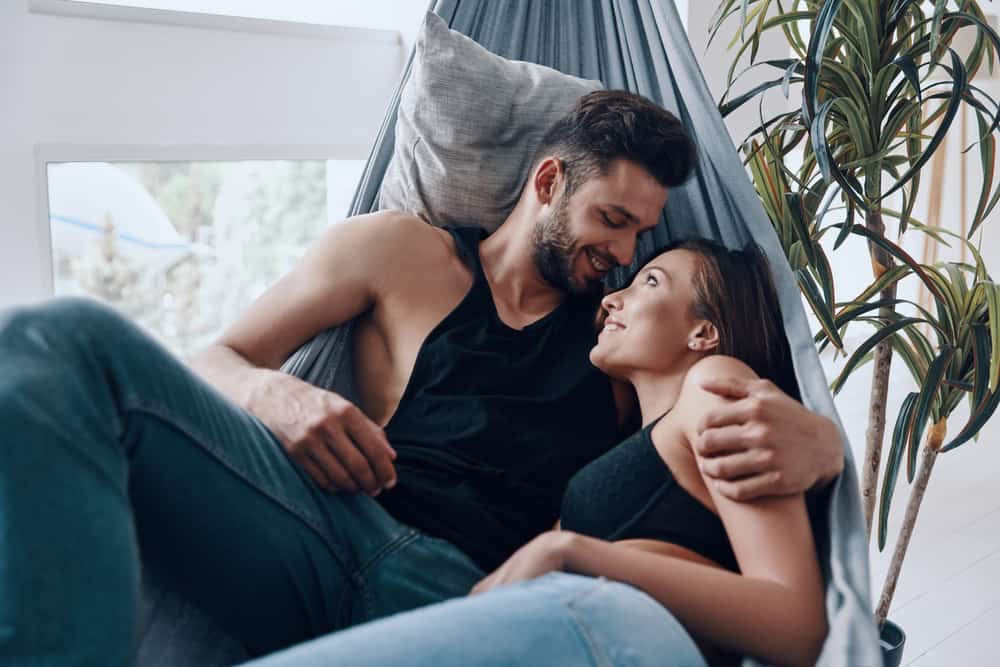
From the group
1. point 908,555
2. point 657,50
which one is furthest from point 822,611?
point 908,555

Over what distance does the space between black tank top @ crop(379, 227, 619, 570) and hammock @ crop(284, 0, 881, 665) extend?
0.18m

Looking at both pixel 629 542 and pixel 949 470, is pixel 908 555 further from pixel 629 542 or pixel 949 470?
pixel 629 542

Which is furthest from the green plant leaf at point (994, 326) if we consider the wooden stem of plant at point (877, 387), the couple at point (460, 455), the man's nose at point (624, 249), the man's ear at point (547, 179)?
the man's ear at point (547, 179)

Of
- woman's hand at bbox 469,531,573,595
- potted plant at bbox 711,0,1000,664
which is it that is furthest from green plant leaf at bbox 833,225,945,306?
woman's hand at bbox 469,531,573,595

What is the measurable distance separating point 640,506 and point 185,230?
1728mm

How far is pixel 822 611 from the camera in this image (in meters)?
0.96

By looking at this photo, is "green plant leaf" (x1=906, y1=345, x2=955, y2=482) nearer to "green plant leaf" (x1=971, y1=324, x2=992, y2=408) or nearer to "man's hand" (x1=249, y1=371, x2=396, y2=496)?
"green plant leaf" (x1=971, y1=324, x2=992, y2=408)

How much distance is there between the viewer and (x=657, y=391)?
4.06 feet

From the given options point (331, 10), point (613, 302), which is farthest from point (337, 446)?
point (331, 10)

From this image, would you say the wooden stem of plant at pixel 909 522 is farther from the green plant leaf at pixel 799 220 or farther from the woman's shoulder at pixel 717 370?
the woman's shoulder at pixel 717 370

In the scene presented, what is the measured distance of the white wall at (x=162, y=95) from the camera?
1.92m

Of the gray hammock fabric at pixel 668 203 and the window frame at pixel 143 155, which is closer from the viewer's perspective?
the gray hammock fabric at pixel 668 203

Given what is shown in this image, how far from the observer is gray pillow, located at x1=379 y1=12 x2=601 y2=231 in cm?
156

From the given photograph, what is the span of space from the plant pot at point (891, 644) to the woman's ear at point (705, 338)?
0.70m
